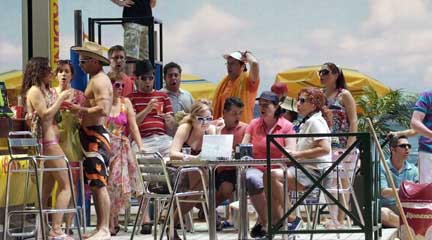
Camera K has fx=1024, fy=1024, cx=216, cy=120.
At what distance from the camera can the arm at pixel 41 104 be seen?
8.42 m

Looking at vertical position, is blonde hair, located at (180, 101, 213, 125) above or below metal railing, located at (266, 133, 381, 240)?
above

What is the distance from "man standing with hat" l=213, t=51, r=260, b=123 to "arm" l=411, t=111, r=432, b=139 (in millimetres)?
1802

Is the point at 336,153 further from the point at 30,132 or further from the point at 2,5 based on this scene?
the point at 2,5

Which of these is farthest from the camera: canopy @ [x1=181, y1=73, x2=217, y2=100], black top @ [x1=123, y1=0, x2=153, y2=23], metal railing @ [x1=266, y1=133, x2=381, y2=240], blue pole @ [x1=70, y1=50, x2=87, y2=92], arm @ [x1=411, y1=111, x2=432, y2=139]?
canopy @ [x1=181, y1=73, x2=217, y2=100]

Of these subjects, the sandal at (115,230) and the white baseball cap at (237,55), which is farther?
the white baseball cap at (237,55)

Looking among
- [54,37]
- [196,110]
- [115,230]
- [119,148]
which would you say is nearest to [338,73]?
[196,110]

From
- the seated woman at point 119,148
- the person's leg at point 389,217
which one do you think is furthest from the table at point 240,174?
the person's leg at point 389,217

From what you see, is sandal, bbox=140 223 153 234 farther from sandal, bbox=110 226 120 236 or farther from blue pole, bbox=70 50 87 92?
blue pole, bbox=70 50 87 92

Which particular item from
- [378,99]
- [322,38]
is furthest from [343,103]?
[322,38]

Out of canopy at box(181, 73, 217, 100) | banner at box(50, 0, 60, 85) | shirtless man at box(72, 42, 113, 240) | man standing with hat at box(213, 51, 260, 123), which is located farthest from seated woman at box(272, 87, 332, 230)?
canopy at box(181, 73, 217, 100)

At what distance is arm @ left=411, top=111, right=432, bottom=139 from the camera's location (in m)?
9.05

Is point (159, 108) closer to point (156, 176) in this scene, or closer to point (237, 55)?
point (237, 55)

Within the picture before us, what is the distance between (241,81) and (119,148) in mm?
1544

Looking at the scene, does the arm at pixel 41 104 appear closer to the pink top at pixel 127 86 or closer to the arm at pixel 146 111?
the arm at pixel 146 111
